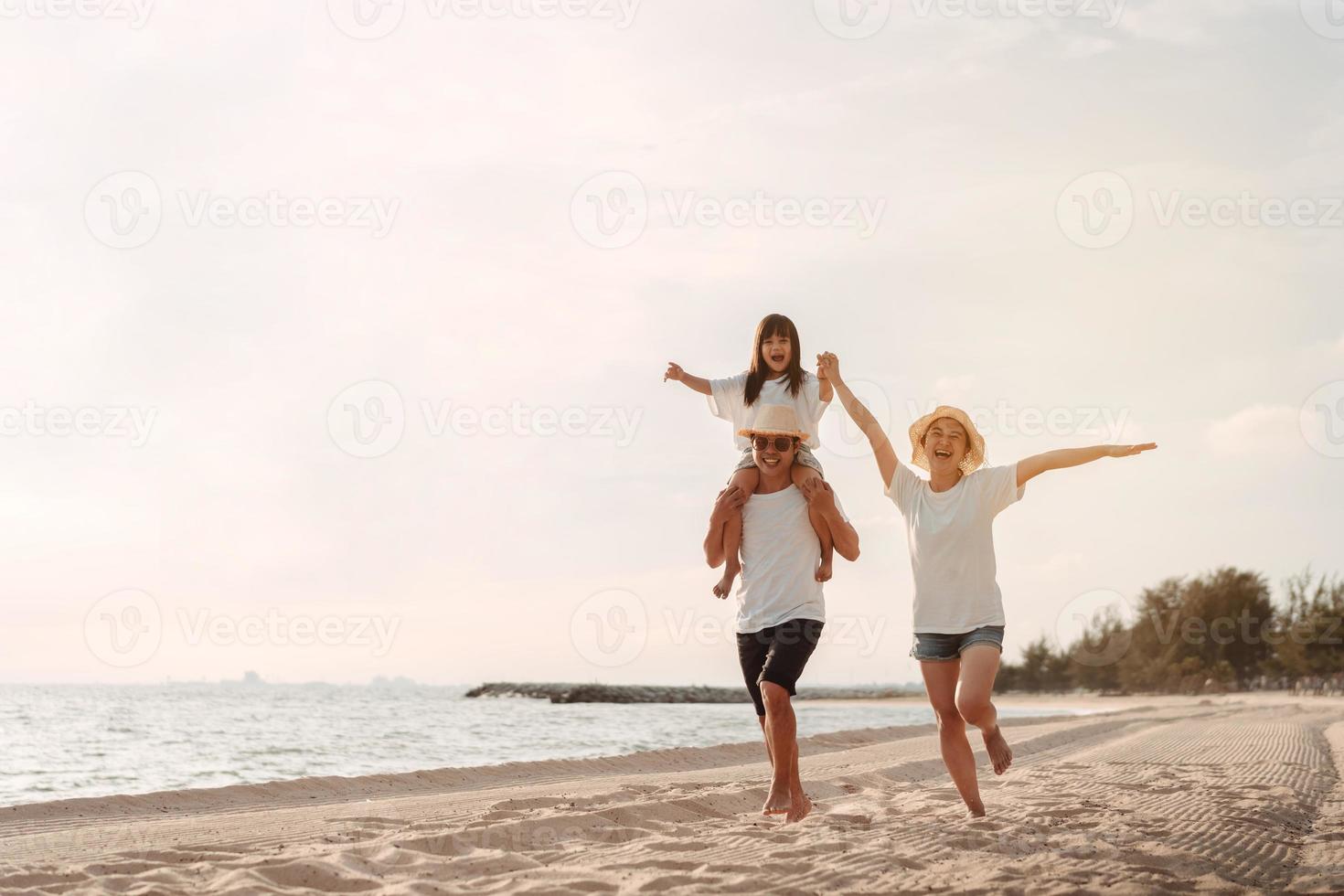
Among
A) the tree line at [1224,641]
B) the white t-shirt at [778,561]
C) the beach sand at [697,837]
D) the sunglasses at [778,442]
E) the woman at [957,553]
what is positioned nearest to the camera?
the beach sand at [697,837]

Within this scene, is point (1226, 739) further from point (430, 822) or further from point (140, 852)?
point (140, 852)

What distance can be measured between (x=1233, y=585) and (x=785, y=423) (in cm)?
6032

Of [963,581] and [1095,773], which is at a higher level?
[963,581]

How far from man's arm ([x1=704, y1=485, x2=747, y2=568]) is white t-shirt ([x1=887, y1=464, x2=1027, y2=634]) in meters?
0.93

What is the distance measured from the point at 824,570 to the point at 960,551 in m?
0.72

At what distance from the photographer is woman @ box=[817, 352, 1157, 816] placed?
528cm

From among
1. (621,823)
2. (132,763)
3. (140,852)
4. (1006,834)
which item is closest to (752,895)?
(1006,834)

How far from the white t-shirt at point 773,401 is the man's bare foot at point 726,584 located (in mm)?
682

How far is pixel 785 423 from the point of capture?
5637 mm

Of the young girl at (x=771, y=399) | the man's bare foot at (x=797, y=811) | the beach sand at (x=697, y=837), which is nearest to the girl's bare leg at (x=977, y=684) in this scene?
the beach sand at (x=697, y=837)

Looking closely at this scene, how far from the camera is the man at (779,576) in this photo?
550 centimetres

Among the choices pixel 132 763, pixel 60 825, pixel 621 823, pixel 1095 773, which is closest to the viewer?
pixel 621 823

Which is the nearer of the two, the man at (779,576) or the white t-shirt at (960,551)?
the white t-shirt at (960,551)

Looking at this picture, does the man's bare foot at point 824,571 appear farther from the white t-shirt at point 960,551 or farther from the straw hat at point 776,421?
the straw hat at point 776,421
